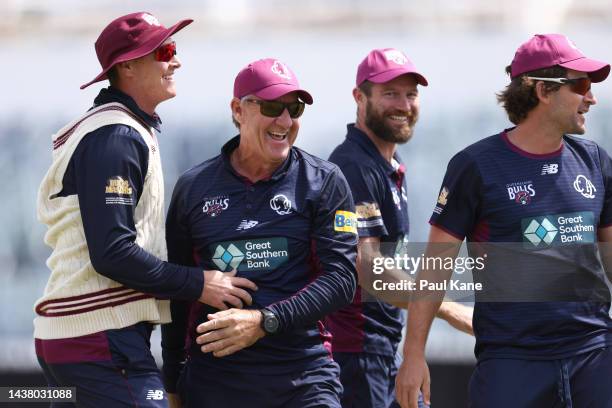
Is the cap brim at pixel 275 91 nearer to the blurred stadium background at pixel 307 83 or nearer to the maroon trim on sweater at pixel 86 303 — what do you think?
the maroon trim on sweater at pixel 86 303

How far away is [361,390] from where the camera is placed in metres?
5.42

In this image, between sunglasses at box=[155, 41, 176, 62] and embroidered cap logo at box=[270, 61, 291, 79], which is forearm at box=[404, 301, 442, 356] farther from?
sunglasses at box=[155, 41, 176, 62]

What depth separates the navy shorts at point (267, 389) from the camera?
14.3 ft

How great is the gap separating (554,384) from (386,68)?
6.93 feet

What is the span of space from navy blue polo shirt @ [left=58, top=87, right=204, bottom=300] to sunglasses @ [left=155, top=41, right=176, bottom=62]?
0.38 metres

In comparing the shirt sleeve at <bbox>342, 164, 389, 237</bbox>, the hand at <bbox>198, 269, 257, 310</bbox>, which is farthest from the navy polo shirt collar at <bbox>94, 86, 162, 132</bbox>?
the shirt sleeve at <bbox>342, 164, 389, 237</bbox>

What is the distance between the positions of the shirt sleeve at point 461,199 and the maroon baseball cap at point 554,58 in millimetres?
478

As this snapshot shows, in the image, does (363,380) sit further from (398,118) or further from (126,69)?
(126,69)

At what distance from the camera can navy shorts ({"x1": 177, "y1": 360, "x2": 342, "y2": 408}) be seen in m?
4.34

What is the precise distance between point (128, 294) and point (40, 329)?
0.35m

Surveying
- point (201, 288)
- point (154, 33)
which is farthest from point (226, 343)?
point (154, 33)

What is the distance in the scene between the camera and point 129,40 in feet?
14.5

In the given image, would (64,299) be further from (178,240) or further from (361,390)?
(361,390)

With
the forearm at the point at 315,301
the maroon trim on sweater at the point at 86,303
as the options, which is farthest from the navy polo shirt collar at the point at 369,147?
the maroon trim on sweater at the point at 86,303
